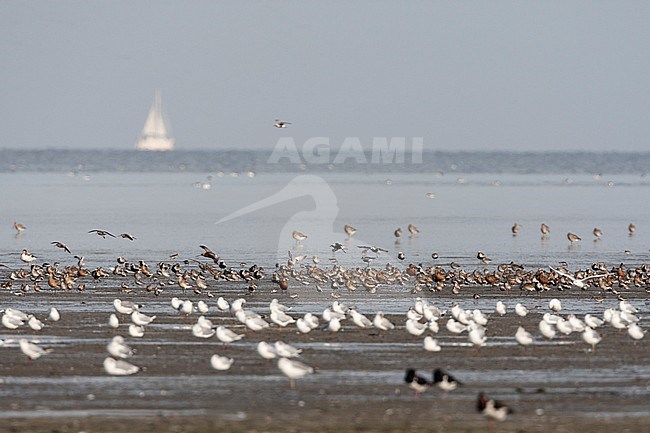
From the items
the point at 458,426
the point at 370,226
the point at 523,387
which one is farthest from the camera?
the point at 370,226

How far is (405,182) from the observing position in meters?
79.6

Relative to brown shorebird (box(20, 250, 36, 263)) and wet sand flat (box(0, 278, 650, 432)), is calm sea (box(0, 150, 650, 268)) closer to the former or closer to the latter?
brown shorebird (box(20, 250, 36, 263))

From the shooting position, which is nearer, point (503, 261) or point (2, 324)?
point (2, 324)

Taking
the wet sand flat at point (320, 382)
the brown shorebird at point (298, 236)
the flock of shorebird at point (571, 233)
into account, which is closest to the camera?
the wet sand flat at point (320, 382)

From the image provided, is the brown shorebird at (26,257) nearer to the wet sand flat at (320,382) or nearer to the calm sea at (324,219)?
the calm sea at (324,219)

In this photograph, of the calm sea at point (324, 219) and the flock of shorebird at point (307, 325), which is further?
the calm sea at point (324, 219)

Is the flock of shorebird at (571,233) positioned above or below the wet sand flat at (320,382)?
below

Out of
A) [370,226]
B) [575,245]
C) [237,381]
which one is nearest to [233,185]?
[370,226]

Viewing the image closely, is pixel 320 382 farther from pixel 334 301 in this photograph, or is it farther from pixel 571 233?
pixel 571 233

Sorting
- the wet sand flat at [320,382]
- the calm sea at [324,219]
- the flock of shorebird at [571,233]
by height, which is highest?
the wet sand flat at [320,382]

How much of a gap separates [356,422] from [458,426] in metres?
0.91

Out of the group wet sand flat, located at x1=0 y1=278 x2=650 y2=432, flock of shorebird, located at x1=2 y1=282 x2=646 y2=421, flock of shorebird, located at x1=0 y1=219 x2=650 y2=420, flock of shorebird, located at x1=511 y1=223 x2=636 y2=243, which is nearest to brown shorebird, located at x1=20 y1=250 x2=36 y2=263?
flock of shorebird, located at x1=0 y1=219 x2=650 y2=420

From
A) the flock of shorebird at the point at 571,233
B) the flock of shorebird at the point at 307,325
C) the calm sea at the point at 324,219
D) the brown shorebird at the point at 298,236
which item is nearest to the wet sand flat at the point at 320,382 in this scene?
the flock of shorebird at the point at 307,325

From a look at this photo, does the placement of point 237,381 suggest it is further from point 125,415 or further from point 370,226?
point 370,226
